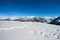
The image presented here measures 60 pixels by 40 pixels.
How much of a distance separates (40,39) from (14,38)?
5.00ft

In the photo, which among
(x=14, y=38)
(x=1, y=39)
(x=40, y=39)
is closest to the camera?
(x=1, y=39)

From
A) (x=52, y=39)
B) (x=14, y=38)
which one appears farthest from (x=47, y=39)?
(x=14, y=38)

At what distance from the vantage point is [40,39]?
16.1ft

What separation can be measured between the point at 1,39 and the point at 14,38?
0.68 metres

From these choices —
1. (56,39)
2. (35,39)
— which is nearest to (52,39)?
(56,39)

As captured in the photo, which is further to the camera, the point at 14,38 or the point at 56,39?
the point at 56,39

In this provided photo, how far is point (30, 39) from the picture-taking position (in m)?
4.76

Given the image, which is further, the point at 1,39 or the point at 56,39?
the point at 56,39

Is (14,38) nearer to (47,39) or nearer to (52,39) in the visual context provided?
(47,39)

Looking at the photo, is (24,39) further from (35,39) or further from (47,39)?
(47,39)

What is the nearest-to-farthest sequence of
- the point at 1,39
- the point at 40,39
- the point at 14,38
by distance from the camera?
the point at 1,39
the point at 14,38
the point at 40,39

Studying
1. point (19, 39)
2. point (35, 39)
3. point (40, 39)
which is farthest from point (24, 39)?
point (40, 39)

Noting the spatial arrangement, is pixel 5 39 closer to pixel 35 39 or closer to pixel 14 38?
pixel 14 38

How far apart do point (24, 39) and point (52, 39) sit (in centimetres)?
179
